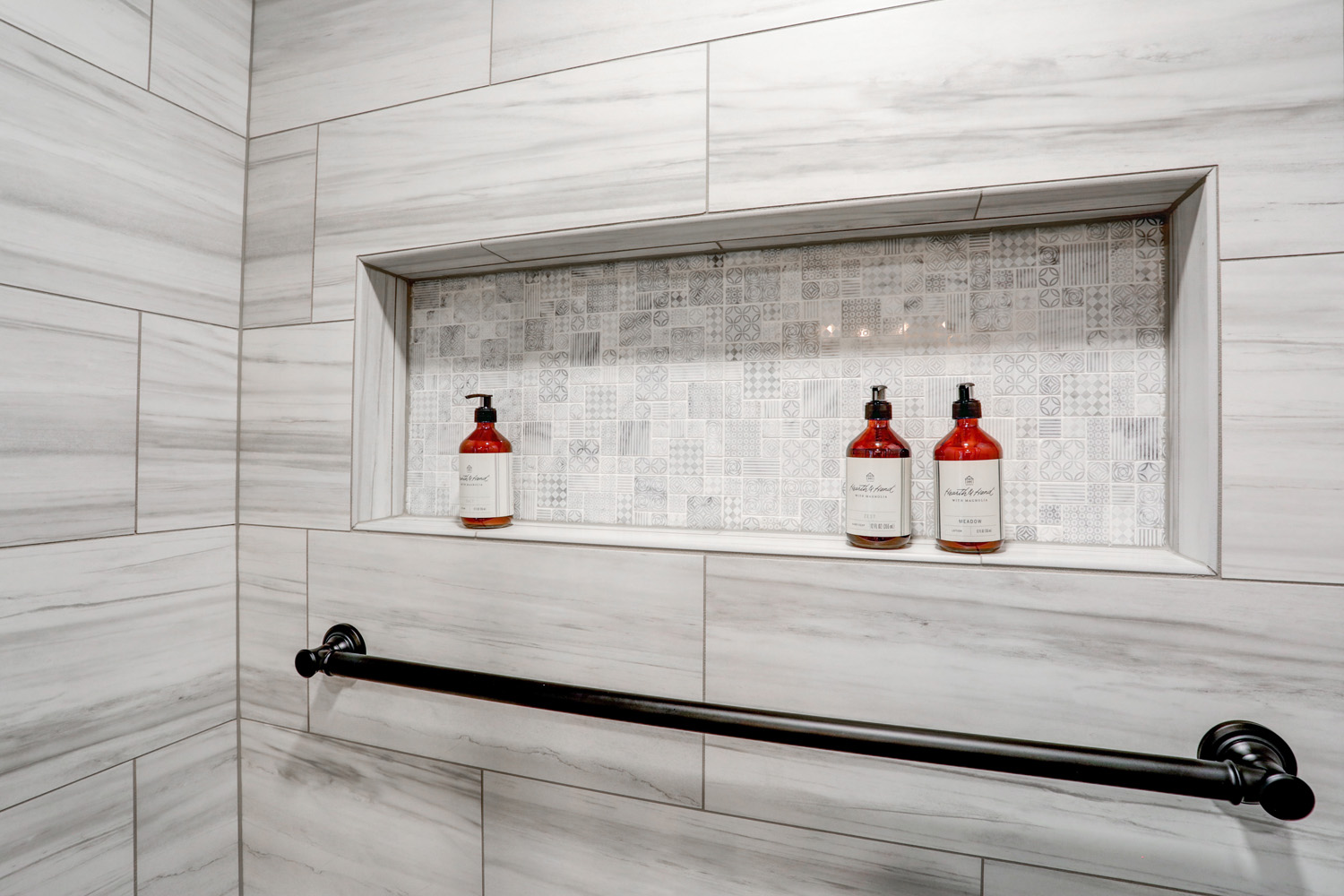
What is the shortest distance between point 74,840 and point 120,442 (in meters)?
0.46

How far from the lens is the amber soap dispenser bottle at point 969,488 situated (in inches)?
23.6

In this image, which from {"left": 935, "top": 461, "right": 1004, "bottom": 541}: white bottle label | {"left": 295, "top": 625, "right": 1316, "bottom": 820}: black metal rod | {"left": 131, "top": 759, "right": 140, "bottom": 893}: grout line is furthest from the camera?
{"left": 131, "top": 759, "right": 140, "bottom": 893}: grout line

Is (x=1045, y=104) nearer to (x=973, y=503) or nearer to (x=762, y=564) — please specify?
(x=973, y=503)

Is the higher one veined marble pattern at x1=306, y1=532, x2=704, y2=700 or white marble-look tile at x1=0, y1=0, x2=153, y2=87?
white marble-look tile at x1=0, y1=0, x2=153, y2=87

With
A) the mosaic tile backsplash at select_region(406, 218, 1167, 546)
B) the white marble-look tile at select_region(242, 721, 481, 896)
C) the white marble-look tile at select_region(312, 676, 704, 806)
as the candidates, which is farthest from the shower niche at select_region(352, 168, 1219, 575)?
the white marble-look tile at select_region(242, 721, 481, 896)

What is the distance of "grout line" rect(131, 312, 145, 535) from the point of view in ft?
2.44

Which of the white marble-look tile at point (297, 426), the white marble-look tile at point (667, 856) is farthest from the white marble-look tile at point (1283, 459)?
the white marble-look tile at point (297, 426)

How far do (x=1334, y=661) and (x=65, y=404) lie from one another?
129 centimetres

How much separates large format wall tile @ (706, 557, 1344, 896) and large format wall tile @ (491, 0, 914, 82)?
590mm

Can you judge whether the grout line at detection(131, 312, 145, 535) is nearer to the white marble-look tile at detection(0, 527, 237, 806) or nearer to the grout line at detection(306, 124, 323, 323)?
the white marble-look tile at detection(0, 527, 237, 806)

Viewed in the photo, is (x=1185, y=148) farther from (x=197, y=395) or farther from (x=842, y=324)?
(x=197, y=395)

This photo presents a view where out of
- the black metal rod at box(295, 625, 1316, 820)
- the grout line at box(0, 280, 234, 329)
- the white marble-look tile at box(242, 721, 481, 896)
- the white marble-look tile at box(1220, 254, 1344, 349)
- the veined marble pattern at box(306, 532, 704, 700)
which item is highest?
the grout line at box(0, 280, 234, 329)

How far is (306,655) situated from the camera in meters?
0.71

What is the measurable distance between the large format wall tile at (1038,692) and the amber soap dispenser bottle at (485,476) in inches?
11.9
